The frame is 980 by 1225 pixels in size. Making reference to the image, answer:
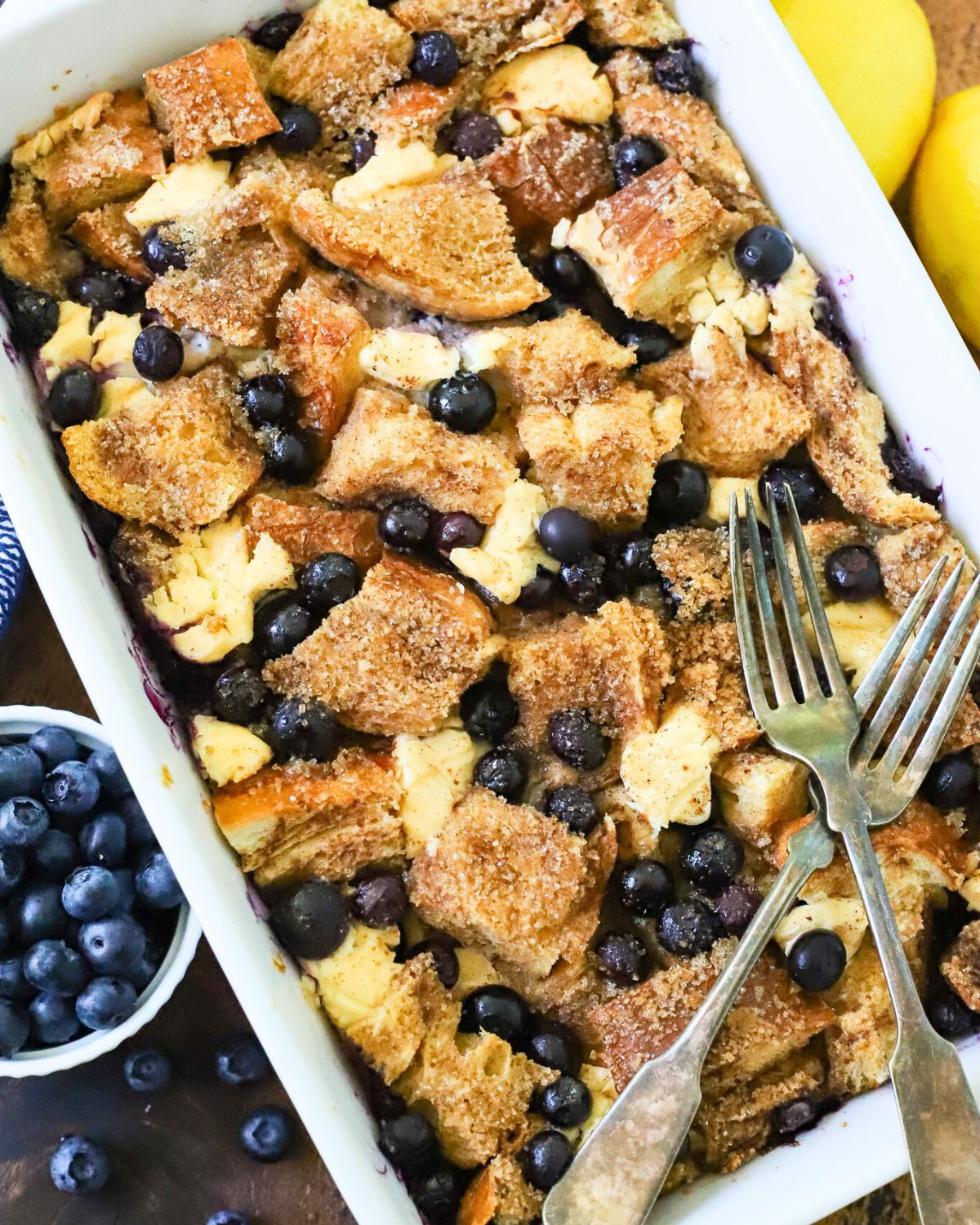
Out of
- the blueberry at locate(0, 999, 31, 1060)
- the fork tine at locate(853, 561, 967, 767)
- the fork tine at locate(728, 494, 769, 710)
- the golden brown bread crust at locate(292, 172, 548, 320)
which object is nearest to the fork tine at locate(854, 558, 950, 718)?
the fork tine at locate(853, 561, 967, 767)

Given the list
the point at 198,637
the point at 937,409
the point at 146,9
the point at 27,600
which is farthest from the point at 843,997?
the point at 146,9

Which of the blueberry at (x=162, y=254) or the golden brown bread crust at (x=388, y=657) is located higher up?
the blueberry at (x=162, y=254)

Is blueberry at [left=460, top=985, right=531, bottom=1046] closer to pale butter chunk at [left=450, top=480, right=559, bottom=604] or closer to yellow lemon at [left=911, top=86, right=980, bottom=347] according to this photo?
pale butter chunk at [left=450, top=480, right=559, bottom=604]

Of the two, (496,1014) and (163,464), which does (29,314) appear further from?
(496,1014)

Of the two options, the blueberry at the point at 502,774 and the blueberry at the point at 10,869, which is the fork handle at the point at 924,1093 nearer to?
the blueberry at the point at 502,774

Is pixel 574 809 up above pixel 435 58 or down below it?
below

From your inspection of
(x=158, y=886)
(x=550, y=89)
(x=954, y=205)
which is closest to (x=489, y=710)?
(x=158, y=886)

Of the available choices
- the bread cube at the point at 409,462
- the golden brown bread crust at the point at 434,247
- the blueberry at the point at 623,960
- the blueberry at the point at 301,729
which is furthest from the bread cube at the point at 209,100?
the blueberry at the point at 623,960
